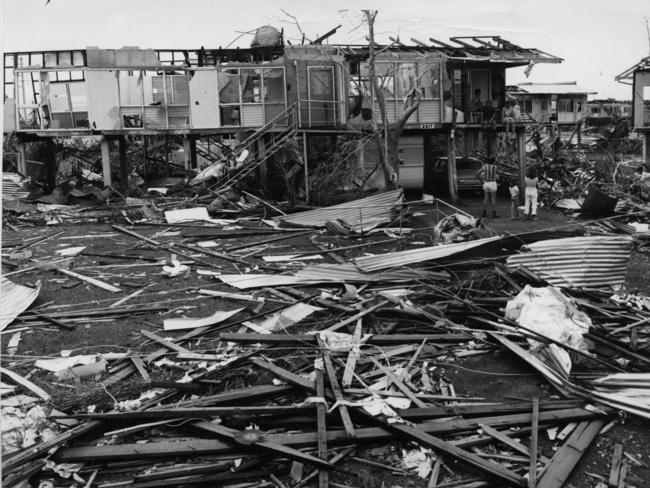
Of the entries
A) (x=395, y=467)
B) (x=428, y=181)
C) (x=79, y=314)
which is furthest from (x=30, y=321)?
(x=428, y=181)

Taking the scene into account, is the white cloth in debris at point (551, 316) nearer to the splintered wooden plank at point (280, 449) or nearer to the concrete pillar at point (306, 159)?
the splintered wooden plank at point (280, 449)

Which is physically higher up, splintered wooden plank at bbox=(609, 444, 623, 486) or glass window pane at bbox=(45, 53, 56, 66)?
glass window pane at bbox=(45, 53, 56, 66)

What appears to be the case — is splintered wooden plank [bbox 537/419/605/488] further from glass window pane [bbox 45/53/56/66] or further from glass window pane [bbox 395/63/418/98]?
glass window pane [bbox 45/53/56/66]

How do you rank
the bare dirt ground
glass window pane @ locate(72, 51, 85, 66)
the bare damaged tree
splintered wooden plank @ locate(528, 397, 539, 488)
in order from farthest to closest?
glass window pane @ locate(72, 51, 85, 66), the bare damaged tree, the bare dirt ground, splintered wooden plank @ locate(528, 397, 539, 488)

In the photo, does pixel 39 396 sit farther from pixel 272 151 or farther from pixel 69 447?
pixel 272 151

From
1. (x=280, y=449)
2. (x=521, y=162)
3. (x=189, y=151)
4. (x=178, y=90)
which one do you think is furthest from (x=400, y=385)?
(x=189, y=151)

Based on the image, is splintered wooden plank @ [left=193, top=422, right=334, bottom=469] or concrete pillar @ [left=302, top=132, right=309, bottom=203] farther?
concrete pillar @ [left=302, top=132, right=309, bottom=203]

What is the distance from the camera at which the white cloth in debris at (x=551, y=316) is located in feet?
25.3

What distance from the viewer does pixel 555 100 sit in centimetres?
6231

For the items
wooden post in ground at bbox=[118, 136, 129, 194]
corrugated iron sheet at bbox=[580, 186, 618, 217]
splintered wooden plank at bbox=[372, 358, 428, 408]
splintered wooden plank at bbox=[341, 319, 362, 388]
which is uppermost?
wooden post in ground at bbox=[118, 136, 129, 194]

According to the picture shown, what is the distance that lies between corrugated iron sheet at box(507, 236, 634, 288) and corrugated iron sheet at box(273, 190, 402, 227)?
Answer: 833cm

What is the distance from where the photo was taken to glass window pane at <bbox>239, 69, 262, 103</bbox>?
27.4 meters

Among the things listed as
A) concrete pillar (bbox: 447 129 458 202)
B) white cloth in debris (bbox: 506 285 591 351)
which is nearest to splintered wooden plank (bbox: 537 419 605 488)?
white cloth in debris (bbox: 506 285 591 351)

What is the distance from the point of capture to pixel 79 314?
10508 mm
